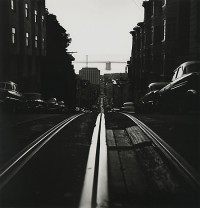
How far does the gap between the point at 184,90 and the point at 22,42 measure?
25.0m

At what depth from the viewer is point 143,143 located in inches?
300

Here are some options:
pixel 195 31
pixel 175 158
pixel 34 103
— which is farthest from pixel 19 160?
pixel 195 31

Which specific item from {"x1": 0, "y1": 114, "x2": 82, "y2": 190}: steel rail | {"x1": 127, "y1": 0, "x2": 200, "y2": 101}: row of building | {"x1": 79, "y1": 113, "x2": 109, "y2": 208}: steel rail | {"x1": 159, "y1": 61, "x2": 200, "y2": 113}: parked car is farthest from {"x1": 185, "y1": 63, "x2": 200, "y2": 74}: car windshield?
{"x1": 127, "y1": 0, "x2": 200, "y2": 101}: row of building

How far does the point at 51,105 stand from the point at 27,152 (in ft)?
76.3

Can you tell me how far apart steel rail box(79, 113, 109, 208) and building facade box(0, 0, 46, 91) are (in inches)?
1029

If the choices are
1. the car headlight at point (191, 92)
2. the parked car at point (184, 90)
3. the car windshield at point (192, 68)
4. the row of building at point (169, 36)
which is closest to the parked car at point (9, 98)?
the parked car at point (184, 90)

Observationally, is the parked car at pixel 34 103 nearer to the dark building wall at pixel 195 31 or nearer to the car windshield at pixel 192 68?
the dark building wall at pixel 195 31

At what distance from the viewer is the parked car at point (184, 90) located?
12548 millimetres

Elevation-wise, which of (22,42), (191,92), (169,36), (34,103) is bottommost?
(34,103)

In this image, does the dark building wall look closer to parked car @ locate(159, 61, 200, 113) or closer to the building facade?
parked car @ locate(159, 61, 200, 113)

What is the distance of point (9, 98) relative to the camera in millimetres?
18750

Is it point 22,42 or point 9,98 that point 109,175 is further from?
point 22,42

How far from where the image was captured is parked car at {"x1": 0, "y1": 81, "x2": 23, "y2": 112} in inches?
715

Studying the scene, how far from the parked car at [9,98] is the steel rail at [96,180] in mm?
11927
